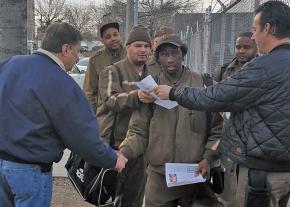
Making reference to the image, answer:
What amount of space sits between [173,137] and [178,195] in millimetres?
516

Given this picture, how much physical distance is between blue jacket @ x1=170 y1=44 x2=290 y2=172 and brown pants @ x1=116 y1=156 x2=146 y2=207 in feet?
5.51

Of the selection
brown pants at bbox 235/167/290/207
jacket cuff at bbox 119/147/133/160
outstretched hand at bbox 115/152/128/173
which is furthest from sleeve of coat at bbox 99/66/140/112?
brown pants at bbox 235/167/290/207

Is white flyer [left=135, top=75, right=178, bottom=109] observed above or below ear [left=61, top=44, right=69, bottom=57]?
below

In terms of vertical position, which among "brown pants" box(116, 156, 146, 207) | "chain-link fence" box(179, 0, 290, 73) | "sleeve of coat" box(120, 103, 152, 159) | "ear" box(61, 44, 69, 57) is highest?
"chain-link fence" box(179, 0, 290, 73)

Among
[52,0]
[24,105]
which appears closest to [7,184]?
[24,105]

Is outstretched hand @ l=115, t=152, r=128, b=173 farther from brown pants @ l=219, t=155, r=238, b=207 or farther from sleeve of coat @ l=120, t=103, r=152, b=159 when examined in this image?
brown pants @ l=219, t=155, r=238, b=207

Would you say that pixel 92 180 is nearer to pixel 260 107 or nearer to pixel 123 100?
pixel 123 100

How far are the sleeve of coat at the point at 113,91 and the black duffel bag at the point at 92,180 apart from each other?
0.56 metres

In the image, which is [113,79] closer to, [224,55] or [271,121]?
[271,121]

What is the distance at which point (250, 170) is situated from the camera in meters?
3.25

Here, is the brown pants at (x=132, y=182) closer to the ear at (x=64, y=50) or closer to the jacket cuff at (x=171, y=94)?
the jacket cuff at (x=171, y=94)

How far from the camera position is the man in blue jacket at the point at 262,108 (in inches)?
121

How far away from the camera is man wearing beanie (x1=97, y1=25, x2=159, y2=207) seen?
14.8 ft

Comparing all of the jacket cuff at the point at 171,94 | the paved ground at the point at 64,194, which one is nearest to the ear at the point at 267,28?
the jacket cuff at the point at 171,94
